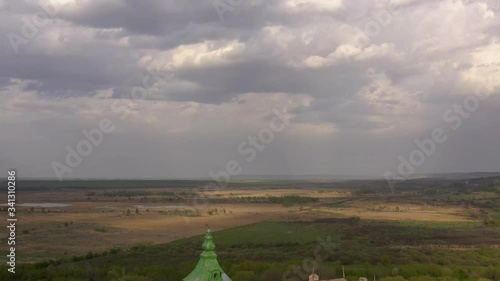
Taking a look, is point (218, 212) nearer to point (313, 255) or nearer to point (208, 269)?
point (313, 255)

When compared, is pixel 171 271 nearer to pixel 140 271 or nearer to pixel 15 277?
pixel 140 271

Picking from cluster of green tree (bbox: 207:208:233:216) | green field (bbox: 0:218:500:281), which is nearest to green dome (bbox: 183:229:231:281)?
green field (bbox: 0:218:500:281)

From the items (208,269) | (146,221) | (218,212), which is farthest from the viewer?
(218,212)

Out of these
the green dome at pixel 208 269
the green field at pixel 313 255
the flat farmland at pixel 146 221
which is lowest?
the green field at pixel 313 255

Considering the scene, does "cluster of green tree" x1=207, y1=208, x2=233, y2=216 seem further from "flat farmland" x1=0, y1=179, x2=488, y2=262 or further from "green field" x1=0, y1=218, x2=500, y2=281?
"green field" x1=0, y1=218, x2=500, y2=281

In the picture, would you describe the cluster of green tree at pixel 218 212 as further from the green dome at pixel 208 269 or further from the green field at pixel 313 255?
the green dome at pixel 208 269

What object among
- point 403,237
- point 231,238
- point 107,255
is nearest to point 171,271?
point 107,255

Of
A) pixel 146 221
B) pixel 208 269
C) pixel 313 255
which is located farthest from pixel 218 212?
pixel 208 269

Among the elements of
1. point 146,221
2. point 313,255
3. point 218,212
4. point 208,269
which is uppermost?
point 208,269

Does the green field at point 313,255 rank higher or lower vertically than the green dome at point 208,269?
lower

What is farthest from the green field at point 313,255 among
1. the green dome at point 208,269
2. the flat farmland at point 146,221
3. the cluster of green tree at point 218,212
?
the green dome at point 208,269

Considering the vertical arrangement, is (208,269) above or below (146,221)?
above
